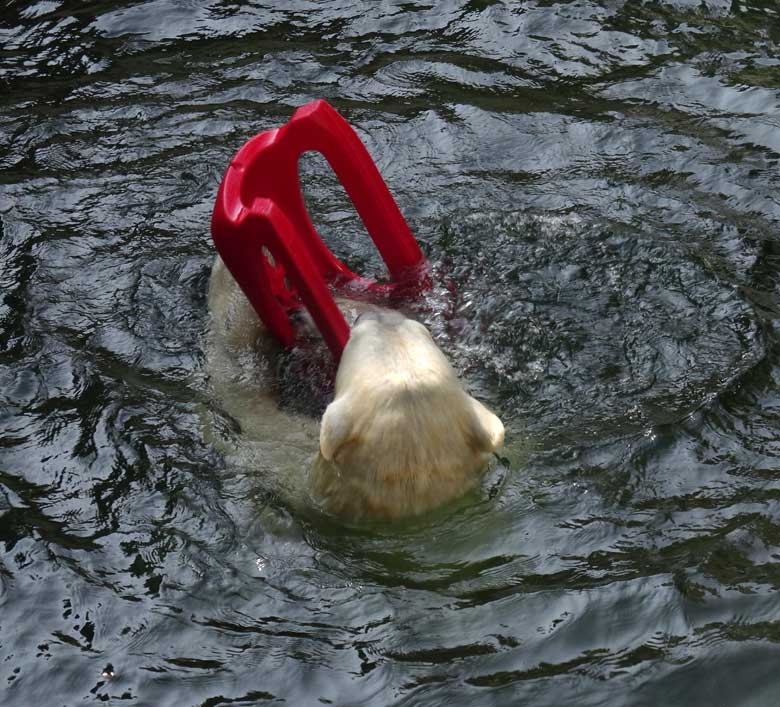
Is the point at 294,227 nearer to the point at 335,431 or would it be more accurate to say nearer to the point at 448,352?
the point at 448,352

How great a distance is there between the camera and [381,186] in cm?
575

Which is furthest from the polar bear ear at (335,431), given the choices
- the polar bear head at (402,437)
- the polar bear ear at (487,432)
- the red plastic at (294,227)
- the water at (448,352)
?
the red plastic at (294,227)


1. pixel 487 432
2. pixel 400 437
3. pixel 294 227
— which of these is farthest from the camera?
pixel 294 227

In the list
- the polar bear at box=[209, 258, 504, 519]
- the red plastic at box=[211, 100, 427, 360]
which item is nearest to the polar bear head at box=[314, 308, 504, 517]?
the polar bear at box=[209, 258, 504, 519]

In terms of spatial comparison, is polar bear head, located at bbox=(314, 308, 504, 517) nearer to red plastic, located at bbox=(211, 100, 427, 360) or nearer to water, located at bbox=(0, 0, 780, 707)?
water, located at bbox=(0, 0, 780, 707)

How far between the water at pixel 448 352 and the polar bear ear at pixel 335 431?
0.40m

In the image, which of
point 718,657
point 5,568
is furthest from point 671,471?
point 5,568

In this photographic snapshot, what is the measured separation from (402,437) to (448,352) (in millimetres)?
1345

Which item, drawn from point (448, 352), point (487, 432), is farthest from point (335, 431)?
point (448, 352)

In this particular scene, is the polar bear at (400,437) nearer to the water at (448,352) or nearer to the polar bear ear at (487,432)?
the polar bear ear at (487,432)

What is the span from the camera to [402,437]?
428 centimetres

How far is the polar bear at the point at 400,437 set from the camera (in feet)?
14.1

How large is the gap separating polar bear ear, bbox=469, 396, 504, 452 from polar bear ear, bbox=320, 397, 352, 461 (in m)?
0.50

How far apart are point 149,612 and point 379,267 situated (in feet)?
9.14
